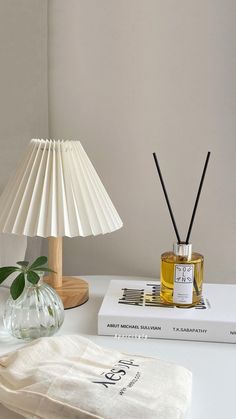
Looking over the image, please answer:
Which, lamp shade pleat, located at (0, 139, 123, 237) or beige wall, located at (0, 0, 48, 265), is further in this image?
beige wall, located at (0, 0, 48, 265)

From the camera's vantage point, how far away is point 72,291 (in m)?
1.02

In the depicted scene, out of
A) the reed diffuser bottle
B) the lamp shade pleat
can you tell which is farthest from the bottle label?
the lamp shade pleat

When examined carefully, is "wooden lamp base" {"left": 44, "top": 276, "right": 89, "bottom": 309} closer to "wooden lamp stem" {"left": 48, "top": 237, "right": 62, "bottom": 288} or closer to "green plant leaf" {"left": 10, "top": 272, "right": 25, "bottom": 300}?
"wooden lamp stem" {"left": 48, "top": 237, "right": 62, "bottom": 288}

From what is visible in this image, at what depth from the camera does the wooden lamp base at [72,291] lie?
100 cm

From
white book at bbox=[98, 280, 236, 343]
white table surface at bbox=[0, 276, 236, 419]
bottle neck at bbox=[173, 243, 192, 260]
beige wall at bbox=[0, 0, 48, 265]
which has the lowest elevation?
white table surface at bbox=[0, 276, 236, 419]

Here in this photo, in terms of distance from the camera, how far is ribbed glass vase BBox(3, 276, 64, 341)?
842 mm

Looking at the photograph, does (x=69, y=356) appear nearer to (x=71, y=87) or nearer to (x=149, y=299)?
(x=149, y=299)

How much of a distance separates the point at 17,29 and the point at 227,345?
0.75 m

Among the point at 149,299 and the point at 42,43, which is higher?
the point at 42,43

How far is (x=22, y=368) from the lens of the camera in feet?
2.23

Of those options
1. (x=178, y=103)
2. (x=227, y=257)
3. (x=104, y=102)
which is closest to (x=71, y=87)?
(x=104, y=102)

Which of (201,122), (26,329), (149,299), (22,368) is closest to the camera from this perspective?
(22,368)

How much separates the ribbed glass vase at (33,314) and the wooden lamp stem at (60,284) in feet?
0.45

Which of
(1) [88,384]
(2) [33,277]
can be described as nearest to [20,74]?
(2) [33,277]
